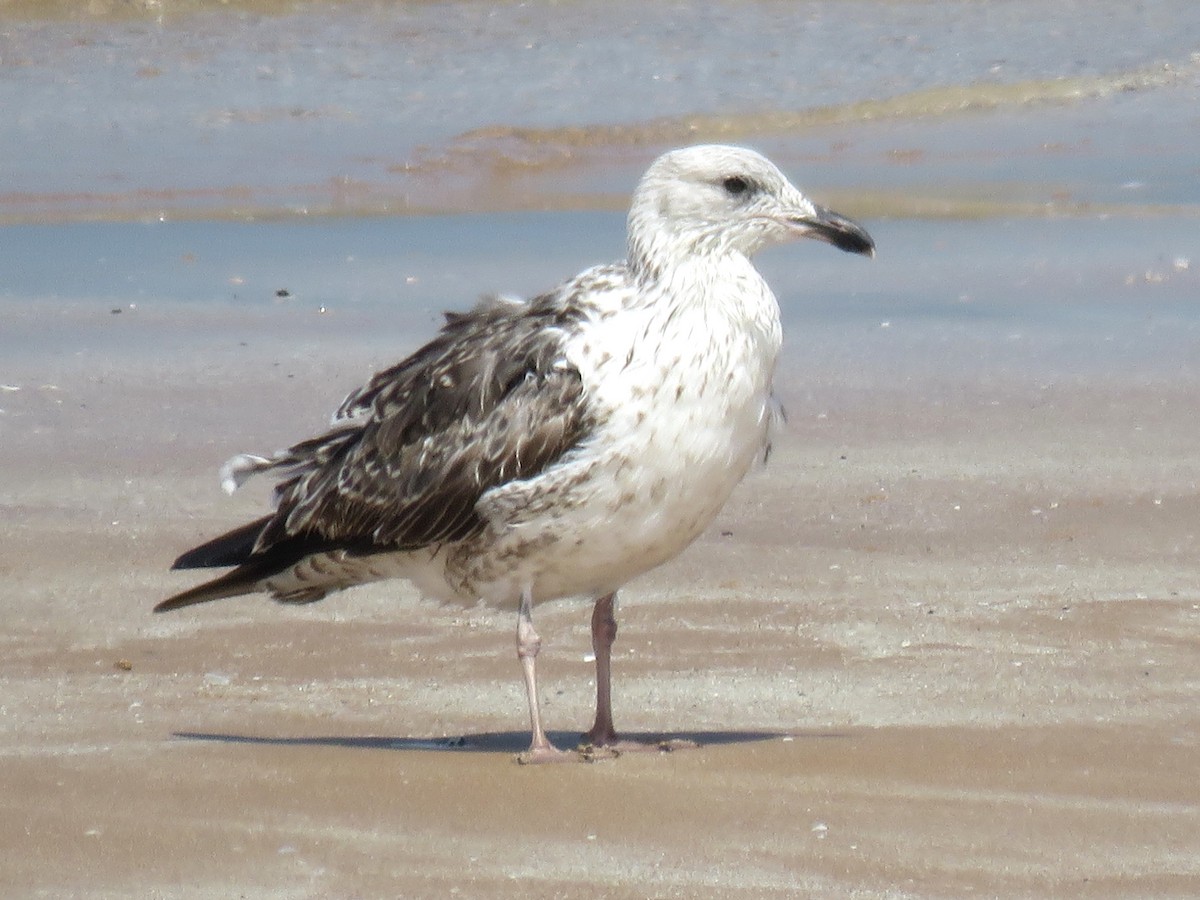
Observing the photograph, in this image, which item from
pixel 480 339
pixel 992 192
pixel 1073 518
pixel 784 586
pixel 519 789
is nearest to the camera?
pixel 519 789

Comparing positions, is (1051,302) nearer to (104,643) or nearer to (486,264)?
(486,264)

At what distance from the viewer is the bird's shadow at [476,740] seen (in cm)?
566

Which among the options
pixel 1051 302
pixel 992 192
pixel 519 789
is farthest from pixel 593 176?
pixel 519 789

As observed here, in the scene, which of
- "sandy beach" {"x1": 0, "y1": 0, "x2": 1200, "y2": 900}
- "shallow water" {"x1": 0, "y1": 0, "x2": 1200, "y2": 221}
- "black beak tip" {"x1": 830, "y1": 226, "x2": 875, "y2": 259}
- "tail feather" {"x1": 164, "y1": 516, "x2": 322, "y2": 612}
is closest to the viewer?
"sandy beach" {"x1": 0, "y1": 0, "x2": 1200, "y2": 900}

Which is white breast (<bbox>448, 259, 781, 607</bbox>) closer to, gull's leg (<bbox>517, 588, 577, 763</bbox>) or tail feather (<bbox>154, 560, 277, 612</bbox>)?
gull's leg (<bbox>517, 588, 577, 763</bbox>)

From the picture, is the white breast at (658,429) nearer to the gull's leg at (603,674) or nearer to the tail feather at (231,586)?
the gull's leg at (603,674)

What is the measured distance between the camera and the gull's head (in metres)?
5.66

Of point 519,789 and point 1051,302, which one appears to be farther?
point 1051,302

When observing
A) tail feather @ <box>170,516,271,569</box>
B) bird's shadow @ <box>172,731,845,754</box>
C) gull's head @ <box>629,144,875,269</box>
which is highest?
gull's head @ <box>629,144,875,269</box>

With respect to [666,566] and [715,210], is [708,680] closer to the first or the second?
[666,566]

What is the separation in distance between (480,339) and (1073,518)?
9.41ft

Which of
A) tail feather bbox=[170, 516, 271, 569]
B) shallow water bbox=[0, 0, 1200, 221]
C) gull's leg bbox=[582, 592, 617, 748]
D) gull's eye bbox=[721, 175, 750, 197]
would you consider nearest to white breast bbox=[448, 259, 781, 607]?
gull's eye bbox=[721, 175, 750, 197]

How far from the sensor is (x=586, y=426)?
17.9ft

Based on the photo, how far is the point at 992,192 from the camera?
582 inches
